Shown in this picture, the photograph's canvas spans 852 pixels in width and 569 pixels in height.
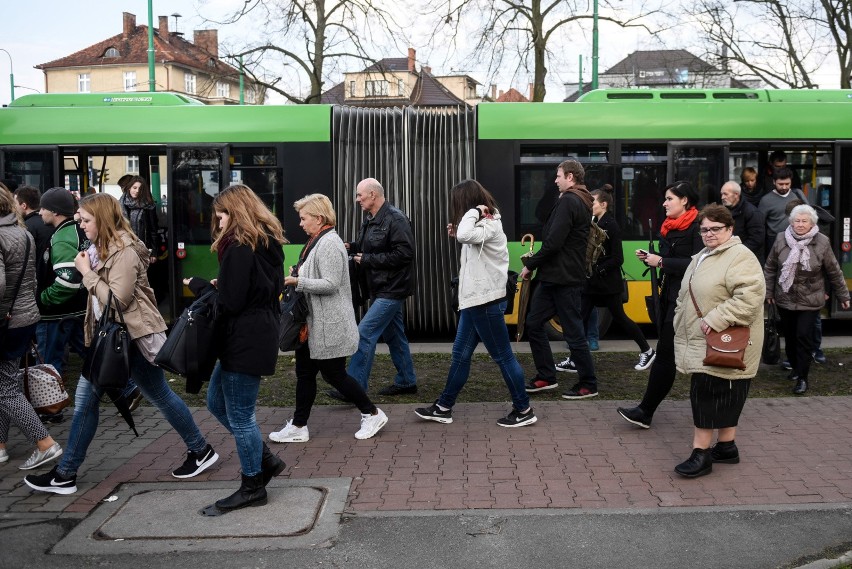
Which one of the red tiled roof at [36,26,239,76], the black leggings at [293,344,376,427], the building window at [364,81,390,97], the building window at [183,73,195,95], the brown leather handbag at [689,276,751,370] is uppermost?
the red tiled roof at [36,26,239,76]

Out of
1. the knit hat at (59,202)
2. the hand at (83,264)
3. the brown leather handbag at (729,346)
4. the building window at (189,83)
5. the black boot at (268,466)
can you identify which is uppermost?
the building window at (189,83)

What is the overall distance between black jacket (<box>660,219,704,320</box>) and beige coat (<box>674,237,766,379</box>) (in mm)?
964

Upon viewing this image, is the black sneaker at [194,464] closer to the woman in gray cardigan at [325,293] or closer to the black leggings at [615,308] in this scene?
the woman in gray cardigan at [325,293]

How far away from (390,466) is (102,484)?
5.67 feet

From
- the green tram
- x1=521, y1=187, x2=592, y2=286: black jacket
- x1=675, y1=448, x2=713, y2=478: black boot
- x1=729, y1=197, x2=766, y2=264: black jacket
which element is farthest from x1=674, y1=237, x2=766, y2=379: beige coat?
the green tram

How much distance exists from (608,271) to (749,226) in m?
1.63

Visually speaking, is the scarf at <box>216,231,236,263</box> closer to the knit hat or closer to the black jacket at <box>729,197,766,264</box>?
the knit hat

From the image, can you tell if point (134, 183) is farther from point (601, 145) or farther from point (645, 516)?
point (645, 516)

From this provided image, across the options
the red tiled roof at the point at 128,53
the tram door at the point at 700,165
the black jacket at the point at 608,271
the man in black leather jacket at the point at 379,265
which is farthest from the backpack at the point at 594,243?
the red tiled roof at the point at 128,53

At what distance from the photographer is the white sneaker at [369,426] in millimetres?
6520

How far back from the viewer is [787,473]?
571 centimetres

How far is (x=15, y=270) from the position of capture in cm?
589

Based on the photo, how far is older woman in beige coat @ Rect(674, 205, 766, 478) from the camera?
17.6 ft

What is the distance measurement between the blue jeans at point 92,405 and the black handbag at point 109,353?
0.47 ft
